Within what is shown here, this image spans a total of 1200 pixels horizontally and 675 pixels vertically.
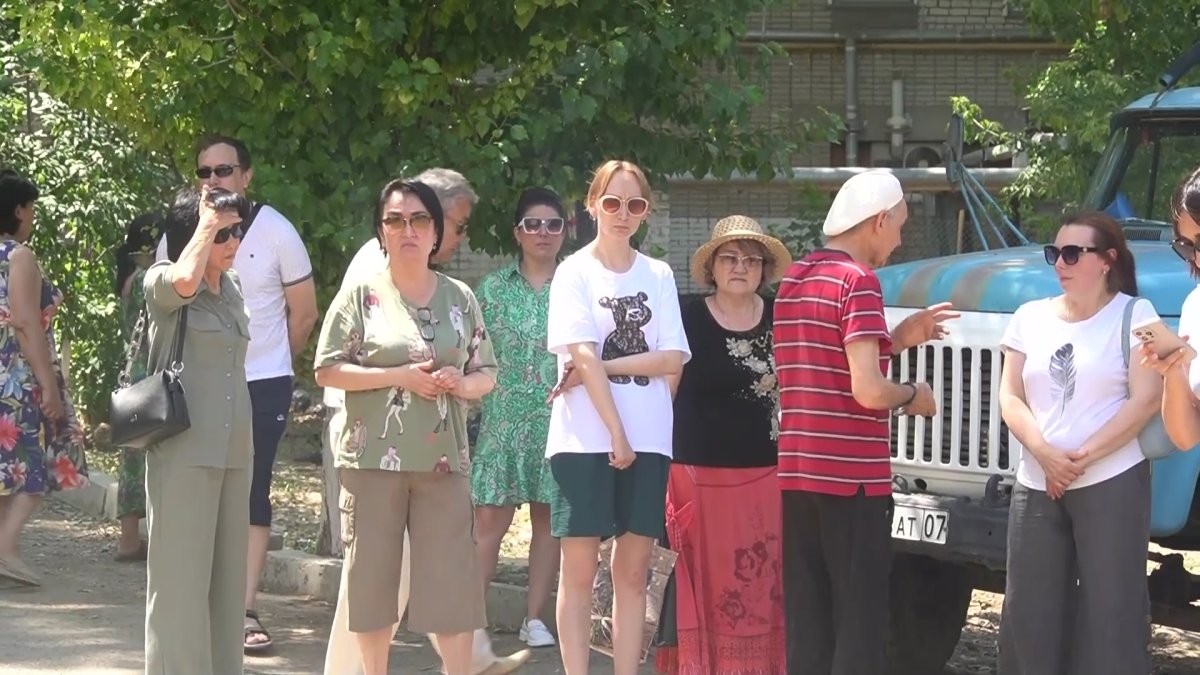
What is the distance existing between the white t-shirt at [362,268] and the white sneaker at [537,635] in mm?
1383

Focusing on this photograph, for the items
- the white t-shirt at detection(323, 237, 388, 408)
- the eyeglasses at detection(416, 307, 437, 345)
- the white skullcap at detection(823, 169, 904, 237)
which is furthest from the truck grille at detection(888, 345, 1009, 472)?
the white t-shirt at detection(323, 237, 388, 408)

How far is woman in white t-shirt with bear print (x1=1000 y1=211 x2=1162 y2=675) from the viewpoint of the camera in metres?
5.63

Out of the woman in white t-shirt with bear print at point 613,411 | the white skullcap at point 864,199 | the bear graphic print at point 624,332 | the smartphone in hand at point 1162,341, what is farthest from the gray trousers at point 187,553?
the smartphone in hand at point 1162,341

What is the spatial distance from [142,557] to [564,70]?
354 cm

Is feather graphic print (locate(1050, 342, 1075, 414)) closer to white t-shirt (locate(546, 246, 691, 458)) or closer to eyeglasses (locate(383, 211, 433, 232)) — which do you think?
white t-shirt (locate(546, 246, 691, 458))

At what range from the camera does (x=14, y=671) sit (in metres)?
7.01

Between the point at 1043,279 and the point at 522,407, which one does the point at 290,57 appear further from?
the point at 1043,279

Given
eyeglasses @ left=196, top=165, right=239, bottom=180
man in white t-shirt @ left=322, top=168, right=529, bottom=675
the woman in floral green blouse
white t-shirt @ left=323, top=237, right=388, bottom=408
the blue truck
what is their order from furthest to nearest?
eyeglasses @ left=196, top=165, right=239, bottom=180 < the blue truck < man in white t-shirt @ left=322, top=168, right=529, bottom=675 < white t-shirt @ left=323, top=237, right=388, bottom=408 < the woman in floral green blouse

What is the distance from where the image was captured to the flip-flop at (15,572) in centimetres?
864

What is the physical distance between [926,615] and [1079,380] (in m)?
1.89

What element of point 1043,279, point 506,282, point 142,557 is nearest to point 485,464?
point 506,282

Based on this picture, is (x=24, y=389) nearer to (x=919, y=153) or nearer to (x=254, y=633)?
(x=254, y=633)

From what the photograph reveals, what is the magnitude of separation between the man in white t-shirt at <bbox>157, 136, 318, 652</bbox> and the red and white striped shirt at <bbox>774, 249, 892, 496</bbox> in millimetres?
2085

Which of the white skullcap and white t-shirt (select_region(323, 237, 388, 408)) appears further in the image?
white t-shirt (select_region(323, 237, 388, 408))
